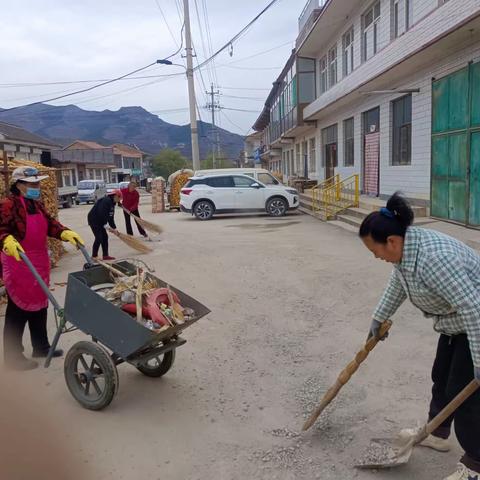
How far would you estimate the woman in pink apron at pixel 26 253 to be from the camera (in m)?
4.22

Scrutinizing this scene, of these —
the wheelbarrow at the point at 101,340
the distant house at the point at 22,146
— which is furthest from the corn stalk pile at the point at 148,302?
the distant house at the point at 22,146

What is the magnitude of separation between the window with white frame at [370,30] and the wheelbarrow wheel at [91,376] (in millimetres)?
14661

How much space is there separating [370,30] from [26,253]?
1540cm

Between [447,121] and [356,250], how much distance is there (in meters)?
3.84

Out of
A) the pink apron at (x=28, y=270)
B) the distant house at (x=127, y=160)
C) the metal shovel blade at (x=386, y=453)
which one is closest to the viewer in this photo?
the metal shovel blade at (x=386, y=453)

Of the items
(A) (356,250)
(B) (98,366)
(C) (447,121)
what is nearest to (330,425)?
(B) (98,366)

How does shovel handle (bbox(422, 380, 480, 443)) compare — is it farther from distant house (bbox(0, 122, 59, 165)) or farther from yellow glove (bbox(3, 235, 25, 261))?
distant house (bbox(0, 122, 59, 165))

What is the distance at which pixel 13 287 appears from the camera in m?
4.30

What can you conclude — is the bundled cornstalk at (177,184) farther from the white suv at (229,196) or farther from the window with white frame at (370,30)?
Answer: the window with white frame at (370,30)

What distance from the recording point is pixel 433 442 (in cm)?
301

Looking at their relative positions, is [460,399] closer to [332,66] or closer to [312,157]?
[332,66]

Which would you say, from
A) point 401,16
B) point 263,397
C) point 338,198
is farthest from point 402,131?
point 263,397

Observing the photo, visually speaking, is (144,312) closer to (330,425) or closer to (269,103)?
(330,425)

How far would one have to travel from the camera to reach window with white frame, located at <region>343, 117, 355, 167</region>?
19.1 meters
